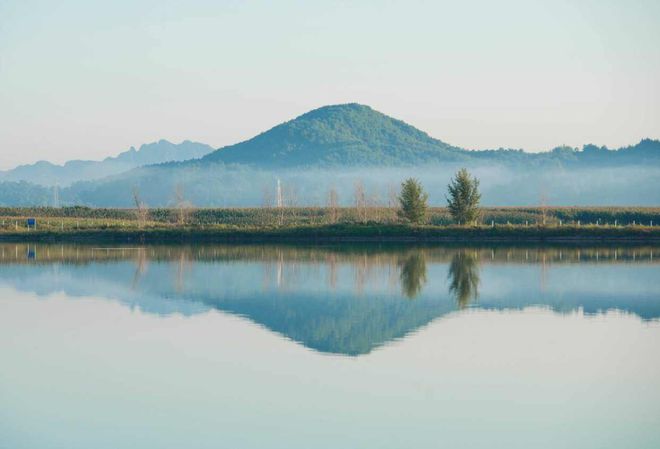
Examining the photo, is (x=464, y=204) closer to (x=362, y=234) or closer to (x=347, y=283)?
(x=362, y=234)

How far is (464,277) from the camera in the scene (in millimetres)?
28875

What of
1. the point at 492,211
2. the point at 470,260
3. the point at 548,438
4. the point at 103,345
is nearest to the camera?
the point at 548,438

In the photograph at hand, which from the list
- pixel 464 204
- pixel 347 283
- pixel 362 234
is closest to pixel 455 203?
pixel 464 204

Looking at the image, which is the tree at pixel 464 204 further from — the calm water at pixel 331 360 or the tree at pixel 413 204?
the calm water at pixel 331 360

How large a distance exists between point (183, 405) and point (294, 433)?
2.06 m

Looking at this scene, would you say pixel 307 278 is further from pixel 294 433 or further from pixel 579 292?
pixel 294 433

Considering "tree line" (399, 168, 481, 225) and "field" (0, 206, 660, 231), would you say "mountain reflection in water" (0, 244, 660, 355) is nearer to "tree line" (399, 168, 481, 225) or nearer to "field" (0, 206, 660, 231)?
"tree line" (399, 168, 481, 225)

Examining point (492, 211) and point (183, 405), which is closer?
point (183, 405)

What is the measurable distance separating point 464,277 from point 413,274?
1846 mm

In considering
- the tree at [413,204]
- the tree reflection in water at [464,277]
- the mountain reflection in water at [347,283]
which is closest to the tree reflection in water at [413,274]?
the mountain reflection in water at [347,283]

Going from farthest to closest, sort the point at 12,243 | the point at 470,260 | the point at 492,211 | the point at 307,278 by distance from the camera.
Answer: the point at 492,211
the point at 12,243
the point at 470,260
the point at 307,278

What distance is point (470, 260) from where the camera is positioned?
35.9m

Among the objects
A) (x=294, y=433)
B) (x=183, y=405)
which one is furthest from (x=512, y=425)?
(x=183, y=405)

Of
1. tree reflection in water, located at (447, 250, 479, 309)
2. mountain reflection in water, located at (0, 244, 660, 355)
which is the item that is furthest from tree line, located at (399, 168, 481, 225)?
tree reflection in water, located at (447, 250, 479, 309)
